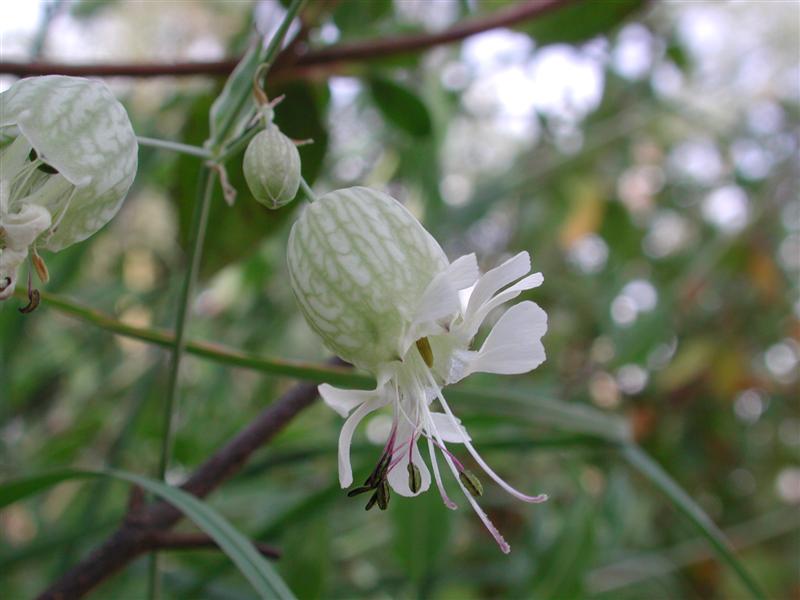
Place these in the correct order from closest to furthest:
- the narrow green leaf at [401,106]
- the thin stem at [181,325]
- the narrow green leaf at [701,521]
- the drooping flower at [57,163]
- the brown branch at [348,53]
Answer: the drooping flower at [57,163], the thin stem at [181,325], the narrow green leaf at [701,521], the brown branch at [348,53], the narrow green leaf at [401,106]

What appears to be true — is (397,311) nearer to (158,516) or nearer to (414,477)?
(414,477)

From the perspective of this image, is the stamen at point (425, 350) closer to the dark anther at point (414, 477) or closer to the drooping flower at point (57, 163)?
the dark anther at point (414, 477)

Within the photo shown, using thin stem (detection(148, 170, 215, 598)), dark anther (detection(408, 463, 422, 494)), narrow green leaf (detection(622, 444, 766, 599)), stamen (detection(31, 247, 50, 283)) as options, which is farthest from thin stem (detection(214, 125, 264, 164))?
narrow green leaf (detection(622, 444, 766, 599))

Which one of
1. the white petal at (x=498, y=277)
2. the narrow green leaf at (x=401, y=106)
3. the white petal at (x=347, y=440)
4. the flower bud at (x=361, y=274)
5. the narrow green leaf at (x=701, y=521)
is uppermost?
the narrow green leaf at (x=401, y=106)

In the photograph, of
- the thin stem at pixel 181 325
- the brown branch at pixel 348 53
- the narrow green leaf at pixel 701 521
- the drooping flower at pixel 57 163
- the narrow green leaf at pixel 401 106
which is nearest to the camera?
the drooping flower at pixel 57 163

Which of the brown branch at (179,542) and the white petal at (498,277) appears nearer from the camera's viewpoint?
the white petal at (498,277)

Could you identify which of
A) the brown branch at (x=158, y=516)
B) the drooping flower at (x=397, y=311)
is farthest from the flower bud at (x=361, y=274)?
the brown branch at (x=158, y=516)

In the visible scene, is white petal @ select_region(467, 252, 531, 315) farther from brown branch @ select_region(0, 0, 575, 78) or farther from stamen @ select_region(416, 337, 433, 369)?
brown branch @ select_region(0, 0, 575, 78)

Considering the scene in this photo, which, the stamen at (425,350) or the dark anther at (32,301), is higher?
the dark anther at (32,301)
